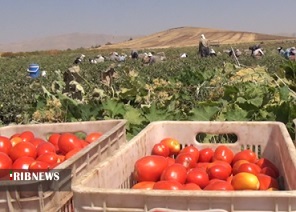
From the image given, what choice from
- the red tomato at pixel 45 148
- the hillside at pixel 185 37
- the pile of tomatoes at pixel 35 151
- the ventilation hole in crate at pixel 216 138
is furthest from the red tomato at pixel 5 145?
the hillside at pixel 185 37

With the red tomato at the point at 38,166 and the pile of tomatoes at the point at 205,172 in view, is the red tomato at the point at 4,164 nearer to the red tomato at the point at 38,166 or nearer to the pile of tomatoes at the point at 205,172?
the red tomato at the point at 38,166

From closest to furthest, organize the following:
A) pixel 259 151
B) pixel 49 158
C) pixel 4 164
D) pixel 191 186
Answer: pixel 191 186, pixel 4 164, pixel 49 158, pixel 259 151

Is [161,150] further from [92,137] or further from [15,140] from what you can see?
[15,140]

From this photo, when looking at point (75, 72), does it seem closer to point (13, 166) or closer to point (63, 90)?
point (63, 90)

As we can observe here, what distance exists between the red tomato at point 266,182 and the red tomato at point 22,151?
1.22m

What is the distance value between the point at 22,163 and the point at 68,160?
397 millimetres

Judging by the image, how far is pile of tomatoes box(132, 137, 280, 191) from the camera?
6.30 ft

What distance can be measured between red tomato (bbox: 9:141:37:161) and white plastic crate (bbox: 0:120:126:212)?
14.9 inches

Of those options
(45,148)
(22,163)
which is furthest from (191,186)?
(45,148)

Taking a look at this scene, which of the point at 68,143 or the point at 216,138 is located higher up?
the point at 68,143

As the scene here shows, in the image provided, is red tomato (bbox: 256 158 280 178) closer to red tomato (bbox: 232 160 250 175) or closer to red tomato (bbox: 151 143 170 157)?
red tomato (bbox: 232 160 250 175)

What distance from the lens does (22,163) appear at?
2.41 m

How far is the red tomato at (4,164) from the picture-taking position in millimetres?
2269

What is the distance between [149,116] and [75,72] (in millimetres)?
2329
